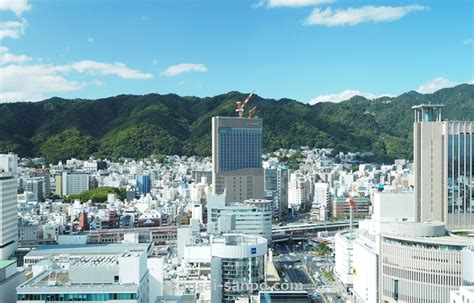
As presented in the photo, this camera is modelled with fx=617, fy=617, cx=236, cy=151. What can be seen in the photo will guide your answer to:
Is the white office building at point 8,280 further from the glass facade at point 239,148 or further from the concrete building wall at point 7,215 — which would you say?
the glass facade at point 239,148

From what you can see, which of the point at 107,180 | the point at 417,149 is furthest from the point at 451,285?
the point at 107,180

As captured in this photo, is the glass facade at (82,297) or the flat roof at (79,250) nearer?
the glass facade at (82,297)

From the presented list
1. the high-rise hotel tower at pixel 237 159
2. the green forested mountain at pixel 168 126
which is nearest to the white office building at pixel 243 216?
the high-rise hotel tower at pixel 237 159

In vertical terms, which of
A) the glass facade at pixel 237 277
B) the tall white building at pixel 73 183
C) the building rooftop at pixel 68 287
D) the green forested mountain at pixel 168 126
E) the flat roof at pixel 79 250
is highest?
the green forested mountain at pixel 168 126

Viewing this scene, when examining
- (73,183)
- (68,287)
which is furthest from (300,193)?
(68,287)

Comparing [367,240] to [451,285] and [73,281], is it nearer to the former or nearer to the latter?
[451,285]

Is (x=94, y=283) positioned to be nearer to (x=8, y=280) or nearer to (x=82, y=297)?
(x=82, y=297)

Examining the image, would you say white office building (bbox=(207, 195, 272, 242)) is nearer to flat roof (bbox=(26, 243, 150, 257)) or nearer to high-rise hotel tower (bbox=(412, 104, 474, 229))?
flat roof (bbox=(26, 243, 150, 257))

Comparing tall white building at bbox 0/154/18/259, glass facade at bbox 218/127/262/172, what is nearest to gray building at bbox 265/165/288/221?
glass facade at bbox 218/127/262/172
